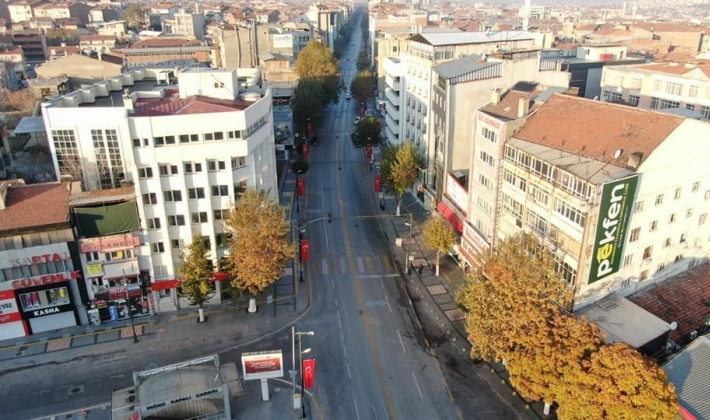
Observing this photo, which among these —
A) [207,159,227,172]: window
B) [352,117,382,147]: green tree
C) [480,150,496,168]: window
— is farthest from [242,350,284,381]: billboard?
[352,117,382,147]: green tree

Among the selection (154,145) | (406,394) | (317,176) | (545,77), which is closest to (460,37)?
(545,77)

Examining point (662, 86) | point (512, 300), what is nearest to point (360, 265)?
point (512, 300)

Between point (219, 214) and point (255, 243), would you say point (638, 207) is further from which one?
point (219, 214)

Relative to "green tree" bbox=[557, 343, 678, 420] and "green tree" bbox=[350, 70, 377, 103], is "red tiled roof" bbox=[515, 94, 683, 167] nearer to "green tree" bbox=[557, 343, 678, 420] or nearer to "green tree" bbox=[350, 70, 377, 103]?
"green tree" bbox=[557, 343, 678, 420]

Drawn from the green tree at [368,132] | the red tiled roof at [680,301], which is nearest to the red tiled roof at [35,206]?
the red tiled roof at [680,301]

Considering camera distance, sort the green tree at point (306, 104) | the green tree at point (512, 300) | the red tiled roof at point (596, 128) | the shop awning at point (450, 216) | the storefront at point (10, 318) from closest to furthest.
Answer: the green tree at point (512, 300), the red tiled roof at point (596, 128), the storefront at point (10, 318), the shop awning at point (450, 216), the green tree at point (306, 104)

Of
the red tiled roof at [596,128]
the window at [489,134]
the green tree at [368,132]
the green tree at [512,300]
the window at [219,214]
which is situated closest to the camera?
the green tree at [512,300]

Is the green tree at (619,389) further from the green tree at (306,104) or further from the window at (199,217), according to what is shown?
the green tree at (306,104)

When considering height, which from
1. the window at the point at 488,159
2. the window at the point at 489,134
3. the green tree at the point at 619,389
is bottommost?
the green tree at the point at 619,389
